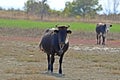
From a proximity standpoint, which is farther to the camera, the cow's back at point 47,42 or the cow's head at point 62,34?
the cow's back at point 47,42

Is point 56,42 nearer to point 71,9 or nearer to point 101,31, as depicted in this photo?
point 101,31

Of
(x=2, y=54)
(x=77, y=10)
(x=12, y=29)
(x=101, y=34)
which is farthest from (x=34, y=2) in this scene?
(x=2, y=54)

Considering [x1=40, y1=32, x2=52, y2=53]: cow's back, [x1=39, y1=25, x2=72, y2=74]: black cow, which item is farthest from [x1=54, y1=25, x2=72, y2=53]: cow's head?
[x1=40, y1=32, x2=52, y2=53]: cow's back

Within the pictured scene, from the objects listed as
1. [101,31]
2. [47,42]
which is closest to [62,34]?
[47,42]

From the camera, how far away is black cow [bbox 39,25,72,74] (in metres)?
16.8

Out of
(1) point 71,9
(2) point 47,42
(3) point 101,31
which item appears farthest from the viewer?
(1) point 71,9

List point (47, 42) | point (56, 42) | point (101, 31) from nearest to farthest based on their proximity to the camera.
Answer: point (56, 42)
point (47, 42)
point (101, 31)

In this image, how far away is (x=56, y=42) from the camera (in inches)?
679

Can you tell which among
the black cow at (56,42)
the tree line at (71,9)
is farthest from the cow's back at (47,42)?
the tree line at (71,9)

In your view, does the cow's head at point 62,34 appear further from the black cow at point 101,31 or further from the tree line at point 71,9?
the tree line at point 71,9

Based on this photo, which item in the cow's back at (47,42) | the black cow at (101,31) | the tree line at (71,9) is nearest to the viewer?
the cow's back at (47,42)

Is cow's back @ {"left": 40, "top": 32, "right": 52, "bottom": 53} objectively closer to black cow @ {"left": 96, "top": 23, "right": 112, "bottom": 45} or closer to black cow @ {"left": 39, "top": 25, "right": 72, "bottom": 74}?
black cow @ {"left": 39, "top": 25, "right": 72, "bottom": 74}

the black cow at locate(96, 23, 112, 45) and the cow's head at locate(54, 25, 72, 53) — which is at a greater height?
the cow's head at locate(54, 25, 72, 53)

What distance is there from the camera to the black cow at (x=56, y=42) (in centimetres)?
1677
